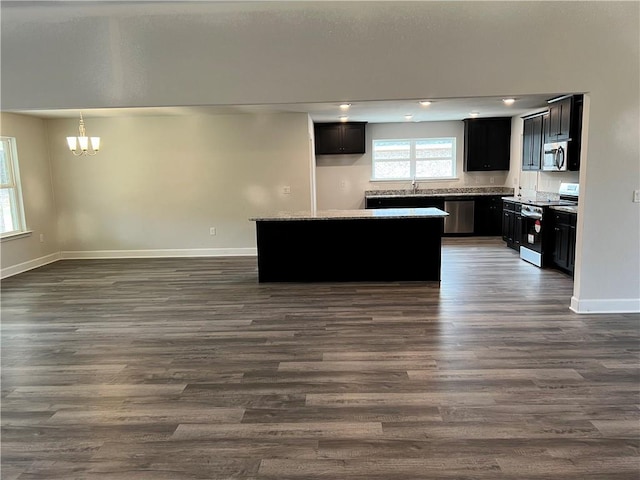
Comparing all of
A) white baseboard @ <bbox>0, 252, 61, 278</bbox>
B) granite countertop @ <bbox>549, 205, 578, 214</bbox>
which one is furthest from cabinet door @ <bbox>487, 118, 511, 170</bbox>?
white baseboard @ <bbox>0, 252, 61, 278</bbox>

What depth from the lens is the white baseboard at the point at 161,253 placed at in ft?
24.5

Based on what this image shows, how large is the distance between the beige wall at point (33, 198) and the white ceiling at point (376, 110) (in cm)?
31

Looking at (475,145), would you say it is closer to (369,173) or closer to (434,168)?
(434,168)

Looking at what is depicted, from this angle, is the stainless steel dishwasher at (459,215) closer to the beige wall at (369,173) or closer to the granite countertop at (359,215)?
the beige wall at (369,173)

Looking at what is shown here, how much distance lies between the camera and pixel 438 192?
8.96 meters

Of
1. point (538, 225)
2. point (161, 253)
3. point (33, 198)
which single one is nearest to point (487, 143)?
point (538, 225)

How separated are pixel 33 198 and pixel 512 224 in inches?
307

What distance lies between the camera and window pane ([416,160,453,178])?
9.12 metres

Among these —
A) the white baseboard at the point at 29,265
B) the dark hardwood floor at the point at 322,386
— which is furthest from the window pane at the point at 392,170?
the white baseboard at the point at 29,265

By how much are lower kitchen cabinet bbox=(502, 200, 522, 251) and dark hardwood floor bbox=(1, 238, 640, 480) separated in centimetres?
203

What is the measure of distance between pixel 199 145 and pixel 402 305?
4.59m

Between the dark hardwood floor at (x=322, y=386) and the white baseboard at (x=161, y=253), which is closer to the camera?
the dark hardwood floor at (x=322, y=386)

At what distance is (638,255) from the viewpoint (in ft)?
13.2

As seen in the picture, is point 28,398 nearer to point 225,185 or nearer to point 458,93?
point 458,93
